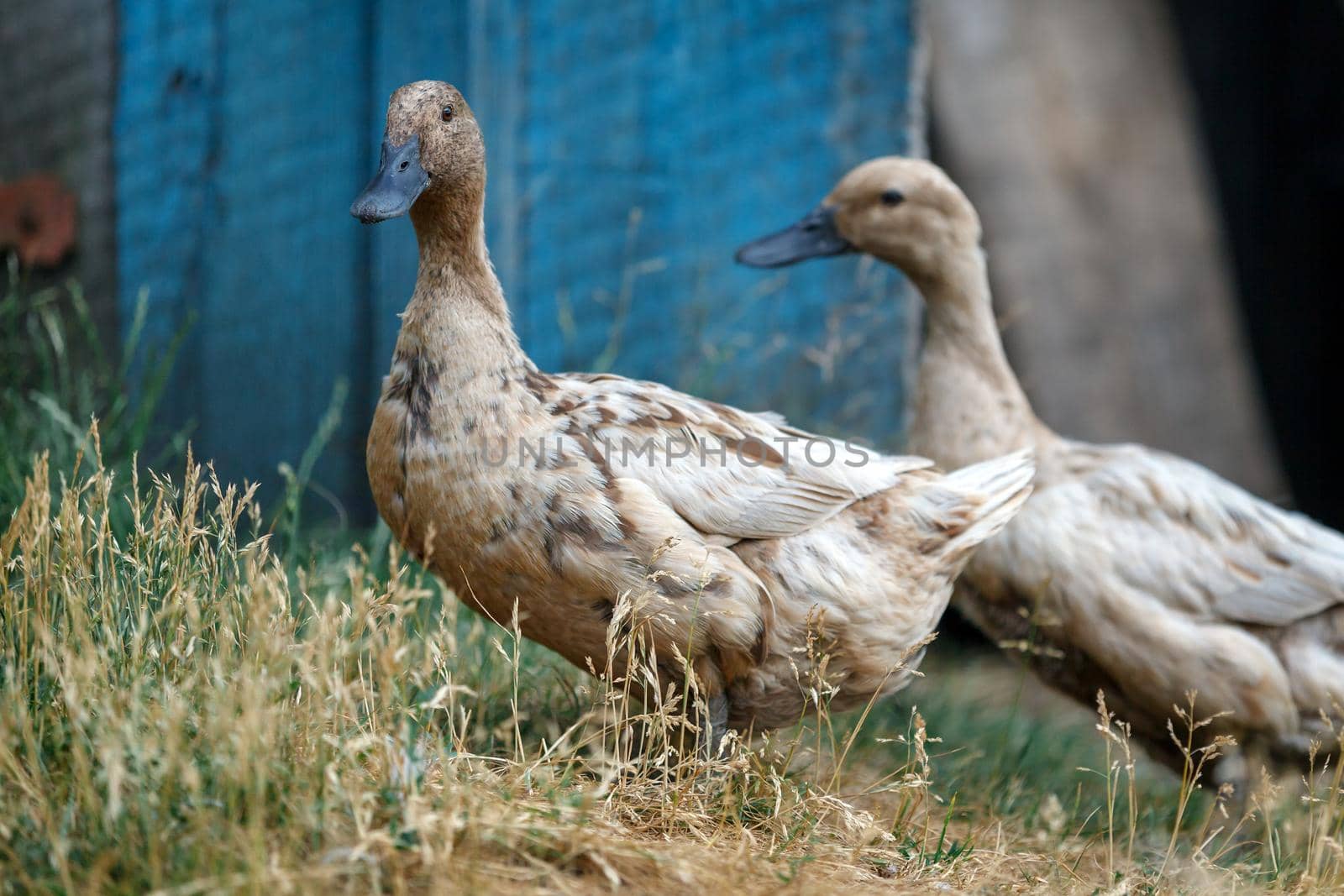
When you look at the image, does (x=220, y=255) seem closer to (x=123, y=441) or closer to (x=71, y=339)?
(x=71, y=339)

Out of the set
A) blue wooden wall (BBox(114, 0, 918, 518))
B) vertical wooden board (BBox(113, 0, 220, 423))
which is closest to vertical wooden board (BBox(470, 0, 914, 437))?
blue wooden wall (BBox(114, 0, 918, 518))

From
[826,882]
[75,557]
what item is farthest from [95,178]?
[826,882]

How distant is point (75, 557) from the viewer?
2.28 meters

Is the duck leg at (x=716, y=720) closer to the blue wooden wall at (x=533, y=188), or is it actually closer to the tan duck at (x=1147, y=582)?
the tan duck at (x=1147, y=582)

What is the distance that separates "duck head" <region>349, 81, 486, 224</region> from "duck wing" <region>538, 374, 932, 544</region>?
529mm

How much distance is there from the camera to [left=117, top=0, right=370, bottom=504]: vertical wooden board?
14.8 feet

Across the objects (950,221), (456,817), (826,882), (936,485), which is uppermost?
(950,221)

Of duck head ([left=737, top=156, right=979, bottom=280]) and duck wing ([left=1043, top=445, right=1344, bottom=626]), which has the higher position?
duck head ([left=737, top=156, right=979, bottom=280])

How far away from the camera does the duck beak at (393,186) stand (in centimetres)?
253

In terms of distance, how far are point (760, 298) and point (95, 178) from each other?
8.69ft

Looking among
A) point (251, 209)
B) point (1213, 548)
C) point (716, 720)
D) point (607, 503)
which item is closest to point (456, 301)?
point (607, 503)

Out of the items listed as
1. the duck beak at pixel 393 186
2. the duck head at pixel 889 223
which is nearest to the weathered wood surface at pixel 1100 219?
the duck head at pixel 889 223

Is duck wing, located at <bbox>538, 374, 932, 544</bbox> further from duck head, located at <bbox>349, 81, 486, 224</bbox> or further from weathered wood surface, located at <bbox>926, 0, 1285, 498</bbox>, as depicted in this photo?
weathered wood surface, located at <bbox>926, 0, 1285, 498</bbox>

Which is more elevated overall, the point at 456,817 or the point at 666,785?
the point at 456,817
